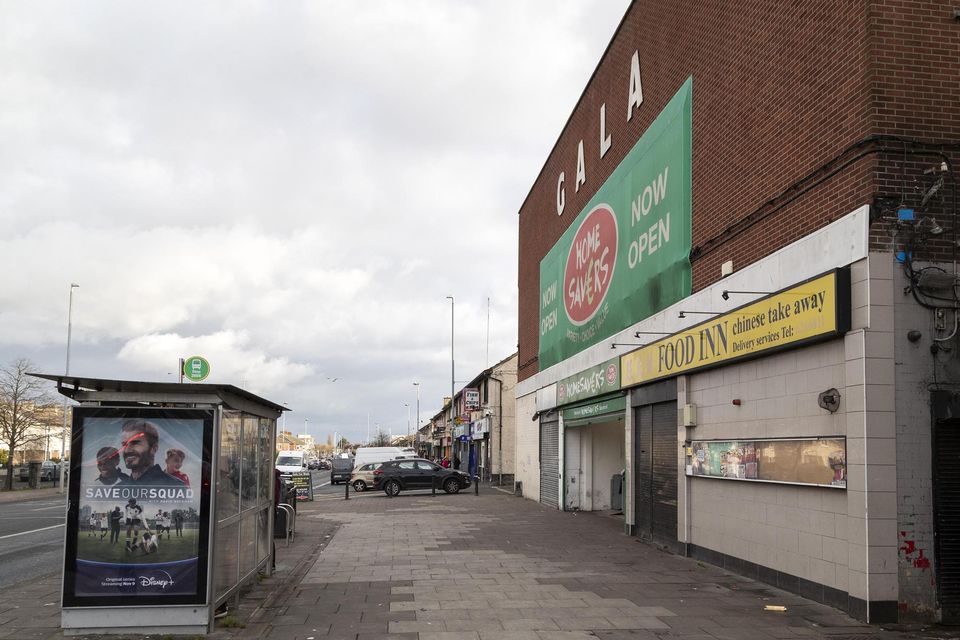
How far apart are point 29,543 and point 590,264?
47.5ft

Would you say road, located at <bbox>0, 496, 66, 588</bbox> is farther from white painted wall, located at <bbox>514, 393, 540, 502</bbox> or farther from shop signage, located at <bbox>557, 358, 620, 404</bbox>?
white painted wall, located at <bbox>514, 393, 540, 502</bbox>

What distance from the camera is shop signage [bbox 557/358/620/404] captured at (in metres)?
19.2

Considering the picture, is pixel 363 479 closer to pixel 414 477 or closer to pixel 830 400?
pixel 414 477

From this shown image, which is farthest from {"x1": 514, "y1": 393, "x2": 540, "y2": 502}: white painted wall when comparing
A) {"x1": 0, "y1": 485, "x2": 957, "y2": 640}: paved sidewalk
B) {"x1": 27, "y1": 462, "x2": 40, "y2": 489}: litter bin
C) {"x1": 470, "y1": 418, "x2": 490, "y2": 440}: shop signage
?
{"x1": 27, "y1": 462, "x2": 40, "y2": 489}: litter bin

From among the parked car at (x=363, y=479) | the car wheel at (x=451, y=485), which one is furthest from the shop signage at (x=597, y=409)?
the parked car at (x=363, y=479)

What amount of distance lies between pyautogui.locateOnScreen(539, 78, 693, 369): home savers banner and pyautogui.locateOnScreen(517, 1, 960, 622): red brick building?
8 cm

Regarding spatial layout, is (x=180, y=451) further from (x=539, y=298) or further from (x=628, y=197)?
(x=539, y=298)

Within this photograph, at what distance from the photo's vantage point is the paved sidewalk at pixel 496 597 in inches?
334

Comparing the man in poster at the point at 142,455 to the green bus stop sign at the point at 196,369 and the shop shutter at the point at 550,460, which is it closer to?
the green bus stop sign at the point at 196,369

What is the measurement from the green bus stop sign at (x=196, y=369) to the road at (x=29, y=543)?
414 centimetres

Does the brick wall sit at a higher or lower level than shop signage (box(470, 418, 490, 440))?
higher

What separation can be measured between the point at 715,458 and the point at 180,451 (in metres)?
8.36

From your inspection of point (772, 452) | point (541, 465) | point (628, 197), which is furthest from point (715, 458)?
point (541, 465)

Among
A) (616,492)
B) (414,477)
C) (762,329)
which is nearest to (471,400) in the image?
(414,477)
